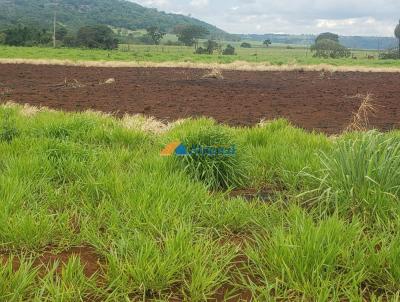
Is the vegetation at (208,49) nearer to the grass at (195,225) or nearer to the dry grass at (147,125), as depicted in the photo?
the dry grass at (147,125)

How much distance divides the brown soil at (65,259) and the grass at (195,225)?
0.05ft

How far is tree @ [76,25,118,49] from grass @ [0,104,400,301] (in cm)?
5829

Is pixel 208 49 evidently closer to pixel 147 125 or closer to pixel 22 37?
pixel 22 37

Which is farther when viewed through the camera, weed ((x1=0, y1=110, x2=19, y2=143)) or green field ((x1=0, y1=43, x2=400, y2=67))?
green field ((x1=0, y1=43, x2=400, y2=67))

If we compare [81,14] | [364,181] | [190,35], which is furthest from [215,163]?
[81,14]

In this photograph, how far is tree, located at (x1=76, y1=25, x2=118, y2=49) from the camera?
196 ft

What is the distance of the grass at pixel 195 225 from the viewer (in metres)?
2.38

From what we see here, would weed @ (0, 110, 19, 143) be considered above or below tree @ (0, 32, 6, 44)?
below

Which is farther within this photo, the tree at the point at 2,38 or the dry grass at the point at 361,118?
the tree at the point at 2,38

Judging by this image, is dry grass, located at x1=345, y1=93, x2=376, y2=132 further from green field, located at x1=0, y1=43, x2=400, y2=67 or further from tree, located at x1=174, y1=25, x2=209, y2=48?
tree, located at x1=174, y1=25, x2=209, y2=48

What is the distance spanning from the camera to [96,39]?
2382 inches

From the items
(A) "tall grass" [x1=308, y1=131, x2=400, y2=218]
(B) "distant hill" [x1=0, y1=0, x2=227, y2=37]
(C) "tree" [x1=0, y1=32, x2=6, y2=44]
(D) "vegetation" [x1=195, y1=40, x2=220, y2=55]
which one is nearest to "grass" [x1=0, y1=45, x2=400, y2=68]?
(C) "tree" [x1=0, y1=32, x2=6, y2=44]

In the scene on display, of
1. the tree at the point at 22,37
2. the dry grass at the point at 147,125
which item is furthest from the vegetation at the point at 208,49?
the dry grass at the point at 147,125

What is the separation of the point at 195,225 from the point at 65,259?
3.09 feet
